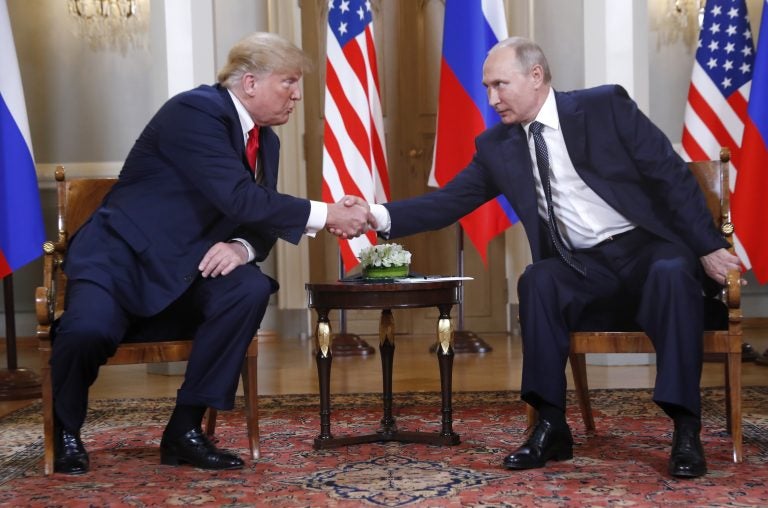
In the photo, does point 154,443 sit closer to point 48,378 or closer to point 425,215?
point 48,378

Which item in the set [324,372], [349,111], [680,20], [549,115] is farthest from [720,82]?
[324,372]

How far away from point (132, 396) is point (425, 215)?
1.76 meters

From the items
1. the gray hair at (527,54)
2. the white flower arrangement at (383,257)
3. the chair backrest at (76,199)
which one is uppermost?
the gray hair at (527,54)

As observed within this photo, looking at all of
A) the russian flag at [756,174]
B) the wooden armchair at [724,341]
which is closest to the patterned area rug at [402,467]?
the wooden armchair at [724,341]

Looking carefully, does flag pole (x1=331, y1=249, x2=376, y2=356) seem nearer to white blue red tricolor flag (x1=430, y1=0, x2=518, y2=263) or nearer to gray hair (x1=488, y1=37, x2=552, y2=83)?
white blue red tricolor flag (x1=430, y1=0, x2=518, y2=263)

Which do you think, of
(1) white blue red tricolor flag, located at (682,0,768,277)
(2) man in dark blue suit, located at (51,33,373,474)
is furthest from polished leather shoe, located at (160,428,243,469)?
(1) white blue red tricolor flag, located at (682,0,768,277)

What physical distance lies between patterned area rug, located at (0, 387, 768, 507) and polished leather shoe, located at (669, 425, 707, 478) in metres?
0.03

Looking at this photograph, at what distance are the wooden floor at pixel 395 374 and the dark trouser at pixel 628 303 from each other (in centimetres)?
143

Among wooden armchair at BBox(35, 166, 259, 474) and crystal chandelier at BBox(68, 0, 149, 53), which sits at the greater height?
crystal chandelier at BBox(68, 0, 149, 53)

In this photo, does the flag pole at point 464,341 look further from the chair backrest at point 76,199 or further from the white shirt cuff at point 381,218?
the chair backrest at point 76,199

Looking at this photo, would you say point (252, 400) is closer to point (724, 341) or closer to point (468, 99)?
point (724, 341)

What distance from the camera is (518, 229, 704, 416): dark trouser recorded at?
2691 mm

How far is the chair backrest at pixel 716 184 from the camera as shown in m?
3.11

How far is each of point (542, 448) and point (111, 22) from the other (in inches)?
180
